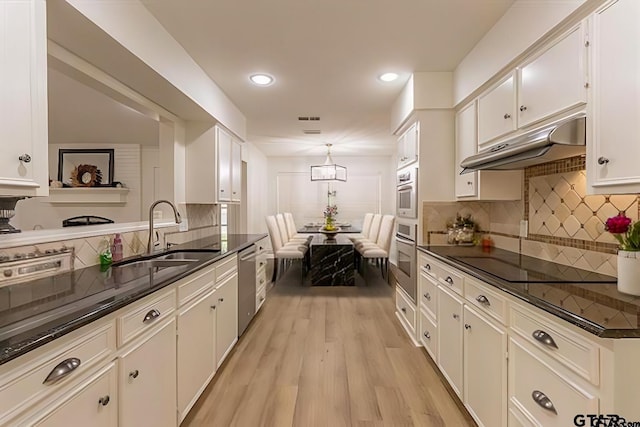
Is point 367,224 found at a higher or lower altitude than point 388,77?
lower

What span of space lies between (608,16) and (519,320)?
129cm

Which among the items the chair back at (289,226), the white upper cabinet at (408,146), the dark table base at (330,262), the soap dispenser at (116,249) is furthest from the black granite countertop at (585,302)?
the chair back at (289,226)

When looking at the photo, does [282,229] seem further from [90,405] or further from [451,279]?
[90,405]

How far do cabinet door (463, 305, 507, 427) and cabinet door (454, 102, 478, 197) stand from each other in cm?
110

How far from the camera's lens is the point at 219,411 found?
1.95 m

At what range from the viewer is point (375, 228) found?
616 cm

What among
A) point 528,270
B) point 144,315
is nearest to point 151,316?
Result: point 144,315

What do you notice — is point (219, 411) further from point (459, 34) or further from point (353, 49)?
point (459, 34)

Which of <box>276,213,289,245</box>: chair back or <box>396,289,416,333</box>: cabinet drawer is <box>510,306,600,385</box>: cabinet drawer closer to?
<box>396,289,416,333</box>: cabinet drawer

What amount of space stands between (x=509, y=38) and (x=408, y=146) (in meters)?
1.39

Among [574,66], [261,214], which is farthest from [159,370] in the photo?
[261,214]

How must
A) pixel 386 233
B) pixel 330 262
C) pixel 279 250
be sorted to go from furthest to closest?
pixel 386 233 → pixel 279 250 → pixel 330 262

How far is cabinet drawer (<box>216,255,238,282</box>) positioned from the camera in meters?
2.33

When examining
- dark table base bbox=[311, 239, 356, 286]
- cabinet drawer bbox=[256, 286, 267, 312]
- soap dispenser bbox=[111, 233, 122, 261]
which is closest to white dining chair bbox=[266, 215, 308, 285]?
dark table base bbox=[311, 239, 356, 286]
